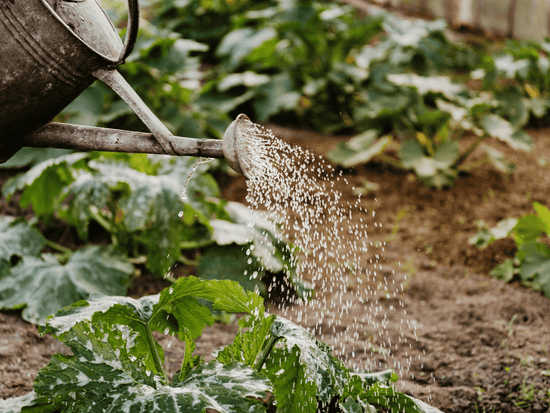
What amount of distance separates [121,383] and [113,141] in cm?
58

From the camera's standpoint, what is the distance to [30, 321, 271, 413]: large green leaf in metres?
1.12

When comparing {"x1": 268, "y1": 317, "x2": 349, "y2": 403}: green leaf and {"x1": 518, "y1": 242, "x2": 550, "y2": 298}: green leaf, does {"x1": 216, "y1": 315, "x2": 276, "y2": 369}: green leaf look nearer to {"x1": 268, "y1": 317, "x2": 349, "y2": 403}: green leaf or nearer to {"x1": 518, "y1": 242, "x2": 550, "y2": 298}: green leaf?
{"x1": 268, "y1": 317, "x2": 349, "y2": 403}: green leaf

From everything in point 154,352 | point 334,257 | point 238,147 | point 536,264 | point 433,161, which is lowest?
point 433,161

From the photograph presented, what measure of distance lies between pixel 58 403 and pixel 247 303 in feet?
1.80

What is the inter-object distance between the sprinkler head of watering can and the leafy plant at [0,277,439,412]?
334 mm

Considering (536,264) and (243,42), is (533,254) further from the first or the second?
(243,42)

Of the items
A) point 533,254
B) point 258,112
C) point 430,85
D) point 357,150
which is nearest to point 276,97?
point 258,112

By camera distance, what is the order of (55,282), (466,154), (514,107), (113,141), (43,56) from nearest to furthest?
(43,56) → (113,141) → (55,282) → (466,154) → (514,107)

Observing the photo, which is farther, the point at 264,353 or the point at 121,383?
the point at 264,353

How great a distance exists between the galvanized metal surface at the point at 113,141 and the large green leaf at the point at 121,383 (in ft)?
1.48

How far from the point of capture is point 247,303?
1368mm

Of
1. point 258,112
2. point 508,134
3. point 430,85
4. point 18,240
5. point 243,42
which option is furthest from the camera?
point 243,42

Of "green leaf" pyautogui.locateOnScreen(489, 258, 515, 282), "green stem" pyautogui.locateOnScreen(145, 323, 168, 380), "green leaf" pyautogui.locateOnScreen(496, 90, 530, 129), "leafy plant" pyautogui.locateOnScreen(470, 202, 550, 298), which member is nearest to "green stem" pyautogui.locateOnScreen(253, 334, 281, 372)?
"green stem" pyautogui.locateOnScreen(145, 323, 168, 380)

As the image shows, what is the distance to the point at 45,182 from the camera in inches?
95.5
